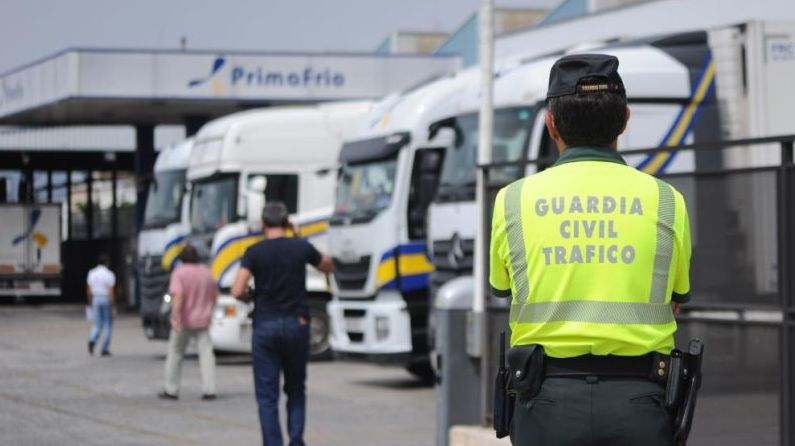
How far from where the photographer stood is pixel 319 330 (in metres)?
21.1

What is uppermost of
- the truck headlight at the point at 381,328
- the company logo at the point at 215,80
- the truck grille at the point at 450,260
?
the company logo at the point at 215,80

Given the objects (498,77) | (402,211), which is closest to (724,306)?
(498,77)

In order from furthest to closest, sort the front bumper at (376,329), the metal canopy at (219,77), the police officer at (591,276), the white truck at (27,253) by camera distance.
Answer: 1. the white truck at (27,253)
2. the metal canopy at (219,77)
3. the front bumper at (376,329)
4. the police officer at (591,276)

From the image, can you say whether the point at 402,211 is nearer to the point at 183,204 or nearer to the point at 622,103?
the point at 183,204

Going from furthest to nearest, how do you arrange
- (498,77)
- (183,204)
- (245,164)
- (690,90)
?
(183,204) < (245,164) < (498,77) < (690,90)

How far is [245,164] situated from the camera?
21.2m

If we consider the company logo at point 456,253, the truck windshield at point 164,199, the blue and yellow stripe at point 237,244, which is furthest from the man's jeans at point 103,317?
the company logo at point 456,253

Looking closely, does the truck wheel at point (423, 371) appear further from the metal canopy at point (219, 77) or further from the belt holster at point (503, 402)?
the metal canopy at point (219, 77)

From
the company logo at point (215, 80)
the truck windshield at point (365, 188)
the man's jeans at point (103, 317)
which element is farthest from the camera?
the company logo at point (215, 80)

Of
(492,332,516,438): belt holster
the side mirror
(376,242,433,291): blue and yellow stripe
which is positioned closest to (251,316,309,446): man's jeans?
(492,332,516,438): belt holster

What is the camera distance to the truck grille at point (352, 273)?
17348 millimetres

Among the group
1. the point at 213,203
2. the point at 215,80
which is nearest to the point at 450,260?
the point at 213,203

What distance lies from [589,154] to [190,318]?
12.4 metres

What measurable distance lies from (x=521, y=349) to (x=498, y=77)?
11902mm
